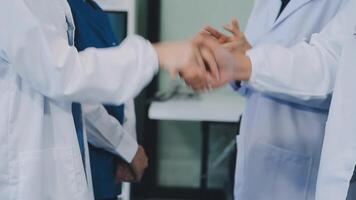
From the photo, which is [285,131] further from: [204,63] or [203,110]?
[203,110]

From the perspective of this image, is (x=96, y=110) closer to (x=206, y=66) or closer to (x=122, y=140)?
(x=122, y=140)

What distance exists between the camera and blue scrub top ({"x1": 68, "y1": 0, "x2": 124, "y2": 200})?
48.4 inches

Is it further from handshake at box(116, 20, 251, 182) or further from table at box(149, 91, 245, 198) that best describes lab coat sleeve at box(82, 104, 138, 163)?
table at box(149, 91, 245, 198)

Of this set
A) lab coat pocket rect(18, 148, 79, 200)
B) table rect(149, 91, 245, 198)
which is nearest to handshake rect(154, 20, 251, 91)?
lab coat pocket rect(18, 148, 79, 200)

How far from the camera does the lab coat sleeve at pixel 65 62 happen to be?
2.80ft

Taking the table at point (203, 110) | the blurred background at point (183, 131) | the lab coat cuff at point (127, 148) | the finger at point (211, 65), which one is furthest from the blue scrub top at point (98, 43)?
the blurred background at point (183, 131)

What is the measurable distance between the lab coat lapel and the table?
98 cm

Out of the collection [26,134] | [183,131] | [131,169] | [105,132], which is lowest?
[183,131]

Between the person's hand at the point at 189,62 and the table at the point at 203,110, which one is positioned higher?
the person's hand at the point at 189,62

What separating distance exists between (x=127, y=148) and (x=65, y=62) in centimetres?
58

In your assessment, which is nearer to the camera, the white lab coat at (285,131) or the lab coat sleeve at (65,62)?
the lab coat sleeve at (65,62)

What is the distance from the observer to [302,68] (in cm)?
108

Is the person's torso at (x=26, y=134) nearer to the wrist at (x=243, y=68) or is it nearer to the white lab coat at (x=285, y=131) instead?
the wrist at (x=243, y=68)

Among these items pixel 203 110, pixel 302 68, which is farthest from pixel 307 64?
pixel 203 110
